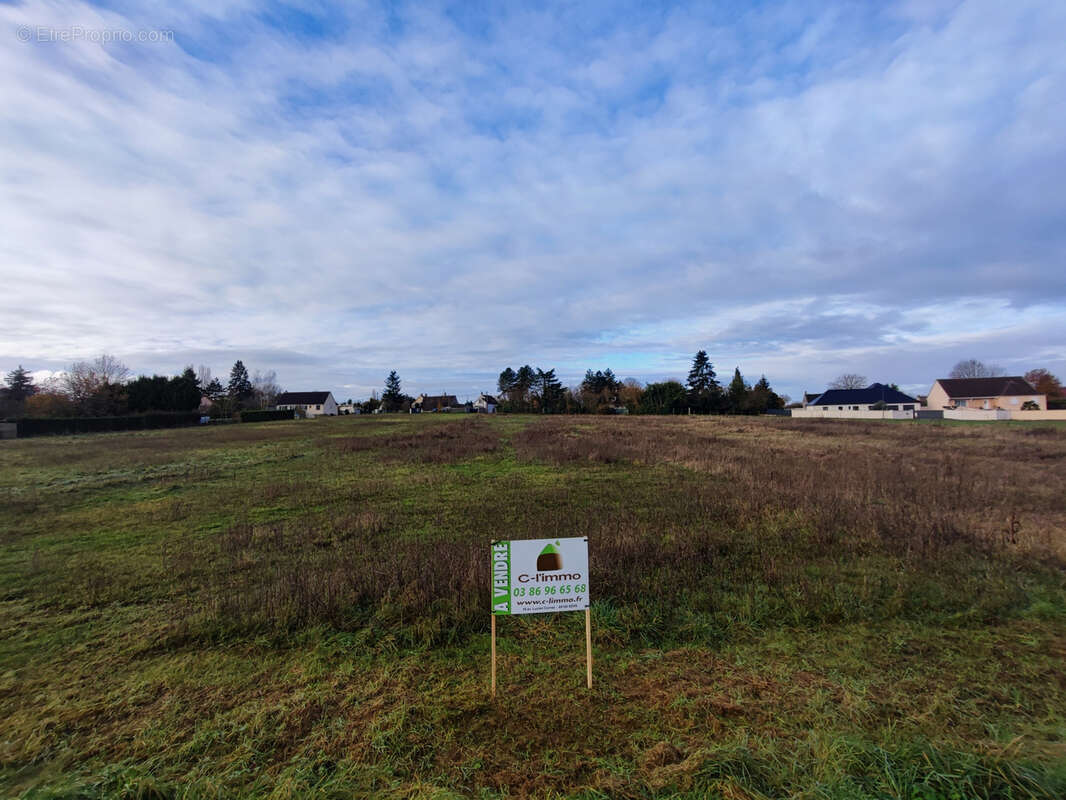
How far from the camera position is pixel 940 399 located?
63062 millimetres

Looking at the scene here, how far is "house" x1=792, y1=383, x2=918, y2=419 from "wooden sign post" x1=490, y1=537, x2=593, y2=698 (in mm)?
67406

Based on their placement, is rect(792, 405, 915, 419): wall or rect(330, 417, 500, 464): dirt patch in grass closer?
rect(330, 417, 500, 464): dirt patch in grass

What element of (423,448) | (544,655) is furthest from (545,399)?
(544,655)

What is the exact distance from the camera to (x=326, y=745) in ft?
9.28

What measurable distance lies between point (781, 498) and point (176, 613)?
1050 centimetres

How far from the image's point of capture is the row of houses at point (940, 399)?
53281 millimetres

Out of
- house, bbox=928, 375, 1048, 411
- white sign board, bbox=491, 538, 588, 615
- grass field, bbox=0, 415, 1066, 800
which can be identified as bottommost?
grass field, bbox=0, 415, 1066, 800

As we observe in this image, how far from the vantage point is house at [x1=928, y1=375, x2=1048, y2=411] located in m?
53.8

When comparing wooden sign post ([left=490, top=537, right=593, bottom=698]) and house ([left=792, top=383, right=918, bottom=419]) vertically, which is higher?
house ([left=792, top=383, right=918, bottom=419])

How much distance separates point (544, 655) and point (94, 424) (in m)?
55.6

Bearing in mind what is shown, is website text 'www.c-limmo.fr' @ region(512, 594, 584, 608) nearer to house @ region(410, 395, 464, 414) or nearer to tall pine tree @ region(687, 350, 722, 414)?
tall pine tree @ region(687, 350, 722, 414)

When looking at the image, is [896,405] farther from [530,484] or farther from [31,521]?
[31,521]

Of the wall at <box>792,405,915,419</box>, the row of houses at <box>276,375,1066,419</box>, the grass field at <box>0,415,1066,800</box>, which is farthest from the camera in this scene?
the wall at <box>792,405,915,419</box>

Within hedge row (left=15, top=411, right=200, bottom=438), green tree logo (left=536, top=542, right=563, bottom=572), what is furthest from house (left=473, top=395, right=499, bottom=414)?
green tree logo (left=536, top=542, right=563, bottom=572)
